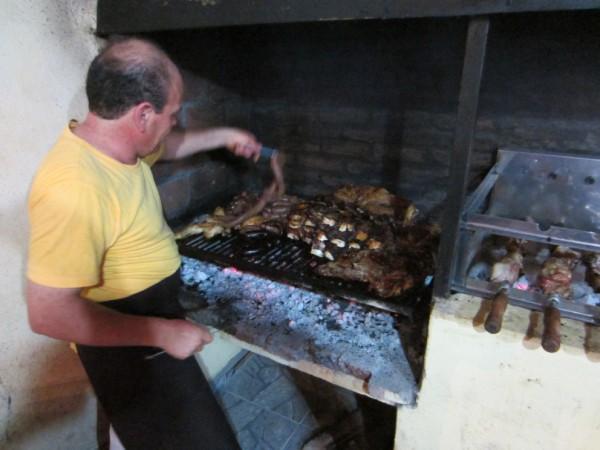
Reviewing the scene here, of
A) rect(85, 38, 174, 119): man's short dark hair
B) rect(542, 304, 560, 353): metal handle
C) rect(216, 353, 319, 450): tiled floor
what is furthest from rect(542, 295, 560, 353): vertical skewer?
rect(216, 353, 319, 450): tiled floor

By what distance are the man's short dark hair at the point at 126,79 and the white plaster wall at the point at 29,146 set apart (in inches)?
18.4

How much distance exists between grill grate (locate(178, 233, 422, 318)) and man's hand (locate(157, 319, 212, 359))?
0.40 metres

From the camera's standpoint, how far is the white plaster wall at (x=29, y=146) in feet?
4.66

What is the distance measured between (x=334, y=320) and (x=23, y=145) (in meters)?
1.33

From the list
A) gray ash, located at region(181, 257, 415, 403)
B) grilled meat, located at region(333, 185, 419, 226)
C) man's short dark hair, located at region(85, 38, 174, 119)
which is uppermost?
man's short dark hair, located at region(85, 38, 174, 119)

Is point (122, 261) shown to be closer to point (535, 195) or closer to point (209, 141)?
point (209, 141)

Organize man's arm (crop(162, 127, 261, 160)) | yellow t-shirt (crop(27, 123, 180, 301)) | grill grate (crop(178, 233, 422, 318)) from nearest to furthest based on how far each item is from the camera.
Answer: yellow t-shirt (crop(27, 123, 180, 301)) < grill grate (crop(178, 233, 422, 318)) < man's arm (crop(162, 127, 261, 160))

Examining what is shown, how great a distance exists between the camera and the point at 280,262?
5.73 ft

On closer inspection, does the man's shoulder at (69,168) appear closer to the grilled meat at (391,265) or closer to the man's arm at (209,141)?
the man's arm at (209,141)

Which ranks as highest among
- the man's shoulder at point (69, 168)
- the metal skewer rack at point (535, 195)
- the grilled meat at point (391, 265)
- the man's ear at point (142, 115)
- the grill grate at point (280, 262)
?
the man's ear at point (142, 115)

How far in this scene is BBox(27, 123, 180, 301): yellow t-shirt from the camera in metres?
1.08

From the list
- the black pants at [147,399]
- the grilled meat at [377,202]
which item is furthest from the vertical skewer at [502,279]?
the black pants at [147,399]

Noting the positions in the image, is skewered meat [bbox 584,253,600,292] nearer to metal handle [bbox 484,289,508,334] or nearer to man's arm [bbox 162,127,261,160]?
metal handle [bbox 484,289,508,334]

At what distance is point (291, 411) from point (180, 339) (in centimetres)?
120
